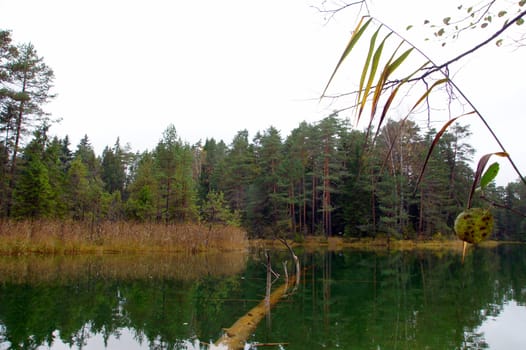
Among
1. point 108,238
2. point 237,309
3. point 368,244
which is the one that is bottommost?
point 237,309

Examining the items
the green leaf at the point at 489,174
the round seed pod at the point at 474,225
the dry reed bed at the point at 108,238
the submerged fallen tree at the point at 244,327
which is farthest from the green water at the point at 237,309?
the green leaf at the point at 489,174

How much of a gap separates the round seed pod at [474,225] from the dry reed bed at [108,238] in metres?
18.4

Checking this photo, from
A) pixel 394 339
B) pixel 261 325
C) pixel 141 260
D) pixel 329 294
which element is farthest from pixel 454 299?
pixel 141 260

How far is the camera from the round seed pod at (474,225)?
34.7 inches

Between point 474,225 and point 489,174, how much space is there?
0.14 metres

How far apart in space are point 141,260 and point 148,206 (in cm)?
1324

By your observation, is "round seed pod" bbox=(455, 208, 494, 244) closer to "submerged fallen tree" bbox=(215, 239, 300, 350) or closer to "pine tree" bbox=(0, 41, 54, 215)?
"submerged fallen tree" bbox=(215, 239, 300, 350)

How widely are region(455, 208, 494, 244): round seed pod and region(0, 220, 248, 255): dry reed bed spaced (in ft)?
60.2

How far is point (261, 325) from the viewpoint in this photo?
23.6 ft

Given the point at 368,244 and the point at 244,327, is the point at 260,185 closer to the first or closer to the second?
the point at 368,244

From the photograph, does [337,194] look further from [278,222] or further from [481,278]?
[481,278]

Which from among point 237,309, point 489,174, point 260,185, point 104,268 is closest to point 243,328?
point 237,309

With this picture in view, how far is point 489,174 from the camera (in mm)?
807

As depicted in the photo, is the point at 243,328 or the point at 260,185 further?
the point at 260,185
